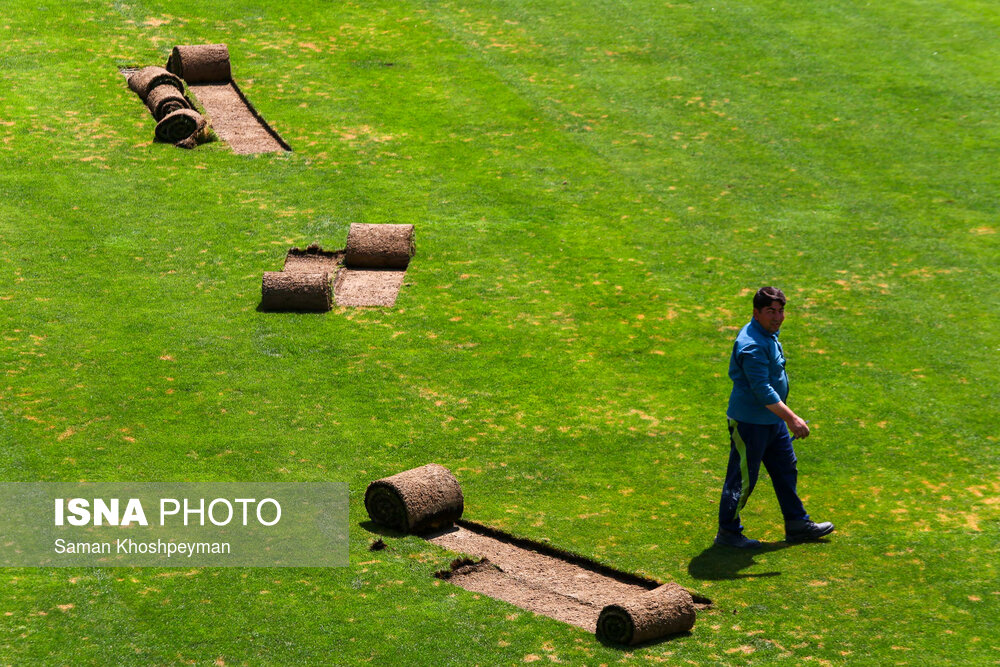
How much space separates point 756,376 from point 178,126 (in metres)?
17.7

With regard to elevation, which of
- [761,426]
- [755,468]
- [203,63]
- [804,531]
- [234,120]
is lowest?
[804,531]

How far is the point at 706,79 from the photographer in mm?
31641

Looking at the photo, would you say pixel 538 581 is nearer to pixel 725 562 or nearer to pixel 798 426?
pixel 725 562

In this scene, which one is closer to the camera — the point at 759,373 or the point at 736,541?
the point at 759,373

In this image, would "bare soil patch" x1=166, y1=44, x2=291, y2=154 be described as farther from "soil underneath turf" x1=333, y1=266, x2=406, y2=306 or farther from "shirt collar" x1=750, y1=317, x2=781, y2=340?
"shirt collar" x1=750, y1=317, x2=781, y2=340

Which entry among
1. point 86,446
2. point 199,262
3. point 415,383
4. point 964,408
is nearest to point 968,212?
point 964,408

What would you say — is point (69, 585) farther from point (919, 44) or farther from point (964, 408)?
point (919, 44)

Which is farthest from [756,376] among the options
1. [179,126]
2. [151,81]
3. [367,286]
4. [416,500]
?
[151,81]

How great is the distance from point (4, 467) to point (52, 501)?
1.28 m

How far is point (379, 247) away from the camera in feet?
76.9

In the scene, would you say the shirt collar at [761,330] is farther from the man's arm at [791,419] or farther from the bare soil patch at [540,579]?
the bare soil patch at [540,579]

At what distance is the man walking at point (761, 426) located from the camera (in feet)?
47.5

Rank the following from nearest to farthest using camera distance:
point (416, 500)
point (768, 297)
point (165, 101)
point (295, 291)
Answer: point (768, 297) → point (416, 500) → point (295, 291) → point (165, 101)

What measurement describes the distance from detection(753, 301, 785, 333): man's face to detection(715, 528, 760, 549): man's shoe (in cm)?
252
